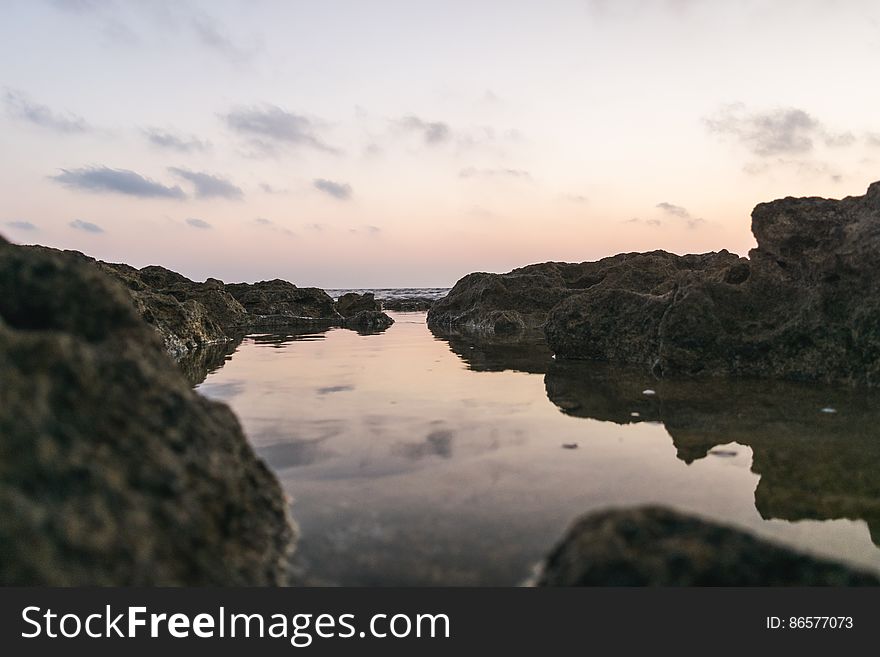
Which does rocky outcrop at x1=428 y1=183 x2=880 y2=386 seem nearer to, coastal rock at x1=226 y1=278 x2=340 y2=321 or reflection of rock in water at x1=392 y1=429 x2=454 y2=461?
reflection of rock in water at x1=392 y1=429 x2=454 y2=461

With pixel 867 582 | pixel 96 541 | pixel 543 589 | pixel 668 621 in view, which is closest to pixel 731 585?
pixel 668 621

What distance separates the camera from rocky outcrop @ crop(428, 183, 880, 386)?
23.9 feet

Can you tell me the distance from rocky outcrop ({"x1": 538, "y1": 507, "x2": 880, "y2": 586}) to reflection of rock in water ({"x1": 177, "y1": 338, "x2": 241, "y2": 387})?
22.3 ft

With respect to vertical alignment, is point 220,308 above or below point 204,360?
above

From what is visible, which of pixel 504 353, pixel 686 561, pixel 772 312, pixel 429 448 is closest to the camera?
pixel 686 561

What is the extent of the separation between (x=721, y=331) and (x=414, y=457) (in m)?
6.05

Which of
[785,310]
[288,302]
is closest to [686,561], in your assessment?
[785,310]

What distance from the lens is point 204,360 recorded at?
1088 centimetres

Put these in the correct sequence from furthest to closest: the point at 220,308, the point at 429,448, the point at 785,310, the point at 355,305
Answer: the point at 355,305 → the point at 220,308 → the point at 785,310 → the point at 429,448

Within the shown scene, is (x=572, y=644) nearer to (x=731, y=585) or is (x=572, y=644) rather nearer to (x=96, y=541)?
(x=731, y=585)

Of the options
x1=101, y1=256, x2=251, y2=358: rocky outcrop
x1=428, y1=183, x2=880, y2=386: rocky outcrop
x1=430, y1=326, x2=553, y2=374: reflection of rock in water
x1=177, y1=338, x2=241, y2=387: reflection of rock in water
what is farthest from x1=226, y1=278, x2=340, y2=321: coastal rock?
x1=428, y1=183, x2=880, y2=386: rocky outcrop

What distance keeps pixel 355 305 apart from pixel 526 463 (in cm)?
2491

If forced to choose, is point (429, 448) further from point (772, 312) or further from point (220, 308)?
point (220, 308)

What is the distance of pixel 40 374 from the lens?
1995 millimetres
